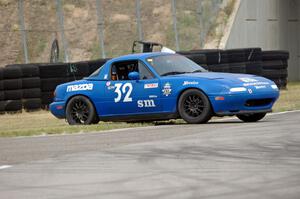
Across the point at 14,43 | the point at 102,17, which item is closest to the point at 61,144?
the point at 102,17

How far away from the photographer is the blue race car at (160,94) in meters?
14.6

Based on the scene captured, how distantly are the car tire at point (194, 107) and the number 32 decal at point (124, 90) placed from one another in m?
1.13

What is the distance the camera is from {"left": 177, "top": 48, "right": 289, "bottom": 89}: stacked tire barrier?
1032 inches

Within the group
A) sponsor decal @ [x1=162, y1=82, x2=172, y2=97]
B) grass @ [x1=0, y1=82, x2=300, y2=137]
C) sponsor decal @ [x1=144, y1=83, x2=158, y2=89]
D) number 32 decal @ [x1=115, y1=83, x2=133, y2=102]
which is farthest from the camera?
number 32 decal @ [x1=115, y1=83, x2=133, y2=102]

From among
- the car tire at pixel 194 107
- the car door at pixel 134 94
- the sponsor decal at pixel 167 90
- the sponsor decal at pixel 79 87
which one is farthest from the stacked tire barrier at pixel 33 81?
the car tire at pixel 194 107

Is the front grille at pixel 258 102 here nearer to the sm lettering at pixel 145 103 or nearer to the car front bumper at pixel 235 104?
the car front bumper at pixel 235 104

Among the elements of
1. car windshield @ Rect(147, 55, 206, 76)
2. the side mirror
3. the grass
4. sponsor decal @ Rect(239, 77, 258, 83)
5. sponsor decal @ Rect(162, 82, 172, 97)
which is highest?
car windshield @ Rect(147, 55, 206, 76)

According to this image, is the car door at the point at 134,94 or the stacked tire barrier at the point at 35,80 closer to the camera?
the car door at the point at 134,94

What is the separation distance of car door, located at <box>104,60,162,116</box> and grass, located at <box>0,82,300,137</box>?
12.1 inches

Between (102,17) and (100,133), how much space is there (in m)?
18.6

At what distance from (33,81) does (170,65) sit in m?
8.91

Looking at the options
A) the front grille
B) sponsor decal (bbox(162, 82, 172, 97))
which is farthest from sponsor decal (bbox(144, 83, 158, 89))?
the front grille

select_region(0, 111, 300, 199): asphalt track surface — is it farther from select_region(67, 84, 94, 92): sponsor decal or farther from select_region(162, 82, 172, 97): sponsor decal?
select_region(67, 84, 94, 92): sponsor decal

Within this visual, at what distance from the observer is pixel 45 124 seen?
63.6 feet
